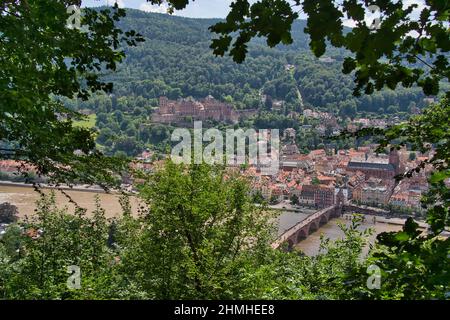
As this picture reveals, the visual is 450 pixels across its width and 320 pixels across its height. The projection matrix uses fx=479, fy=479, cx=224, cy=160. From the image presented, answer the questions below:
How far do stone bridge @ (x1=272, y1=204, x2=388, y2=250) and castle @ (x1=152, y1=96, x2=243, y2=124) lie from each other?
3178 cm

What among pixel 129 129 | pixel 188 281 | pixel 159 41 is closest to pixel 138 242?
pixel 188 281

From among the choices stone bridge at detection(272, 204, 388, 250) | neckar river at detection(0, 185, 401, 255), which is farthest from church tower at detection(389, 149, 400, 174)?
neckar river at detection(0, 185, 401, 255)

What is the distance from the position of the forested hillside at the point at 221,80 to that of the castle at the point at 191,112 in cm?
379

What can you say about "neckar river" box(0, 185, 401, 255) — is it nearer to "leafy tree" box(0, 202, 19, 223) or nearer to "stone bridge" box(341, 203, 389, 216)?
"leafy tree" box(0, 202, 19, 223)

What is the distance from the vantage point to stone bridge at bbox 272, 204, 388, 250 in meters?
24.5

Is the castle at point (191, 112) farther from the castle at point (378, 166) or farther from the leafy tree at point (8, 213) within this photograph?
the leafy tree at point (8, 213)

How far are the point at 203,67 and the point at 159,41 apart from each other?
15723 millimetres

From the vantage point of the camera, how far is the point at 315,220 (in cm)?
3075

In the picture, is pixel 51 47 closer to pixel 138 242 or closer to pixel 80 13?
pixel 80 13

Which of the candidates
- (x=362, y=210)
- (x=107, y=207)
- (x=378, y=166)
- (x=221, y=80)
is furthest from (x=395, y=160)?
(x=221, y=80)

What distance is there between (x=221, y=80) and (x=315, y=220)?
189 ft

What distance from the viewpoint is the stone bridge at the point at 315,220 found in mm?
24484

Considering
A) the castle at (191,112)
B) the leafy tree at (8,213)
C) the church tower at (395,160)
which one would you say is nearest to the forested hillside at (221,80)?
the castle at (191,112)

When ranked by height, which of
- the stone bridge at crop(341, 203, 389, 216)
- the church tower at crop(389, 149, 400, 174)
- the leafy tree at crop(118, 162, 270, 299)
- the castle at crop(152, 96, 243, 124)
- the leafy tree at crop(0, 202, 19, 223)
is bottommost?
the stone bridge at crop(341, 203, 389, 216)
